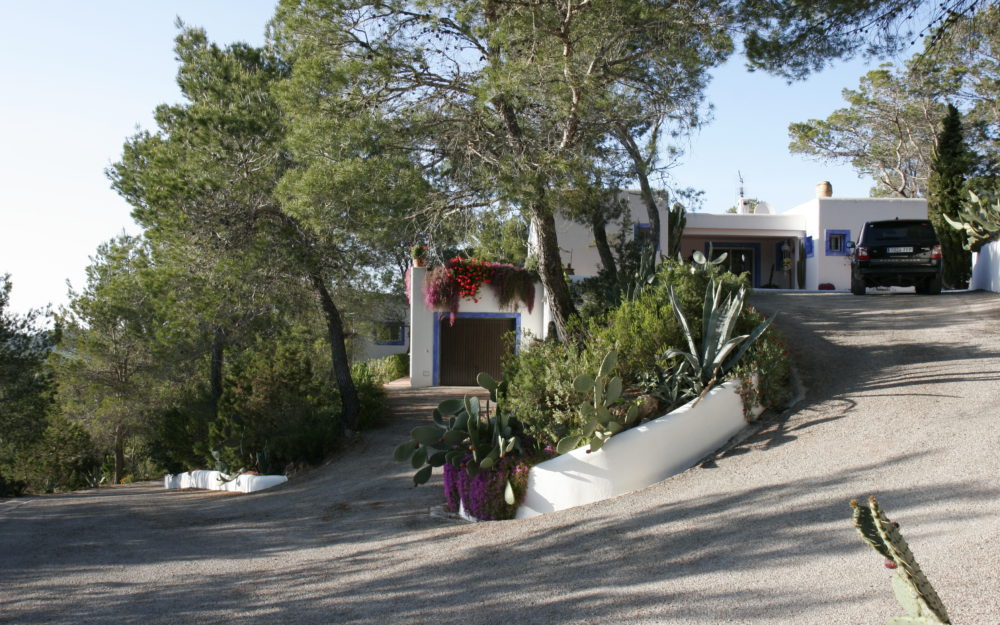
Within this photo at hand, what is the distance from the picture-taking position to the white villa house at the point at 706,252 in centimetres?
2117

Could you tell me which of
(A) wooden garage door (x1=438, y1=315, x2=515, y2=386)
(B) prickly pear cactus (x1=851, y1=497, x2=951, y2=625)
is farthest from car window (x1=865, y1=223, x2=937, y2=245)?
(B) prickly pear cactus (x1=851, y1=497, x2=951, y2=625)

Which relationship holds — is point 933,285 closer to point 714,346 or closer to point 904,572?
point 714,346

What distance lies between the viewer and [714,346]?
910 cm

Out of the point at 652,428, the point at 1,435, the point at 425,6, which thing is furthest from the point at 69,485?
the point at 652,428

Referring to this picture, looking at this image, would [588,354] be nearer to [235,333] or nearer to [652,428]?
[652,428]

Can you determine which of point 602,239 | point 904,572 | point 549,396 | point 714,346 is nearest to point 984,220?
point 602,239

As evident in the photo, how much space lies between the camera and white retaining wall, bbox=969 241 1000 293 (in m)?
16.7

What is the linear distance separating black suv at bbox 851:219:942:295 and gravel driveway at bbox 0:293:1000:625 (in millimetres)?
5950

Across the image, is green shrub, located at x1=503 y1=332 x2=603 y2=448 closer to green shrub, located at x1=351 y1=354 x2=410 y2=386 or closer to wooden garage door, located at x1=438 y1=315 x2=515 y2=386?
wooden garage door, located at x1=438 y1=315 x2=515 y2=386

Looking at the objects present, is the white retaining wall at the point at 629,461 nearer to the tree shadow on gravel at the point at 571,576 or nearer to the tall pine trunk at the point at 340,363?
the tree shadow on gravel at the point at 571,576

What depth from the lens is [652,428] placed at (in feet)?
26.3

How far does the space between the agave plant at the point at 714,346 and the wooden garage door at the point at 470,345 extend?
40.1 feet

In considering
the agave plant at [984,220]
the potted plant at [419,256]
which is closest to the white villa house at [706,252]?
the potted plant at [419,256]

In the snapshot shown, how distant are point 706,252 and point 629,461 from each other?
23306mm
